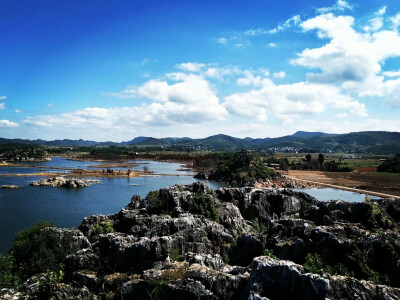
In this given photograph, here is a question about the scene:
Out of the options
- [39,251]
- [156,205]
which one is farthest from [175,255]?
[156,205]

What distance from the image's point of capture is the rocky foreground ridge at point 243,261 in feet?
40.6

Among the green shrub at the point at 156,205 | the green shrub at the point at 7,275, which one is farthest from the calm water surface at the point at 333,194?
the green shrub at the point at 7,275

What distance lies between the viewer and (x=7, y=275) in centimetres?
1911

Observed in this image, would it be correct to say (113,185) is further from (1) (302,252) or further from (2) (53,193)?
(1) (302,252)

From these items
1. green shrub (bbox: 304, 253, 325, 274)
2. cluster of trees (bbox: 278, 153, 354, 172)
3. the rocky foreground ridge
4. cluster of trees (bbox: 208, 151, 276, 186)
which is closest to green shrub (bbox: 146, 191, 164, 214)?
the rocky foreground ridge

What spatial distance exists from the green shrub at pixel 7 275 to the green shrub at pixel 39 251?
0.95m

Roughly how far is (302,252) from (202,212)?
13.7 m

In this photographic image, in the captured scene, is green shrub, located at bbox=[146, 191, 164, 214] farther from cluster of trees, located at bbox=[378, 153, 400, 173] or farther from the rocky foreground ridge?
cluster of trees, located at bbox=[378, 153, 400, 173]

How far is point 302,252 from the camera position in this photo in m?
17.5

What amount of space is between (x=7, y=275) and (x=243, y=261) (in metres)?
15.0

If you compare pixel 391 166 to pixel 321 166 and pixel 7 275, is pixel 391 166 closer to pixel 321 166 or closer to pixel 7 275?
pixel 321 166

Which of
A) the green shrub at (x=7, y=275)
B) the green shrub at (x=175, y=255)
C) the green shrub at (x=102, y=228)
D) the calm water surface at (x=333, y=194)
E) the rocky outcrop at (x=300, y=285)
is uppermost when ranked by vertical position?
the rocky outcrop at (x=300, y=285)

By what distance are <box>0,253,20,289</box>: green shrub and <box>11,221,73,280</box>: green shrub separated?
95cm

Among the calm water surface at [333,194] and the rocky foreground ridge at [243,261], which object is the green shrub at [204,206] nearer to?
the rocky foreground ridge at [243,261]
